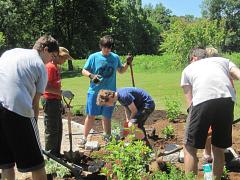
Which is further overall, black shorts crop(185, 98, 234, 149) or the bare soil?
the bare soil

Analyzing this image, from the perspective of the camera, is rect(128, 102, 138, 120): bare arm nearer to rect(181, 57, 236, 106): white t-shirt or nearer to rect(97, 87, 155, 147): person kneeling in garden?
rect(97, 87, 155, 147): person kneeling in garden

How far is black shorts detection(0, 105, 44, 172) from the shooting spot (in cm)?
437

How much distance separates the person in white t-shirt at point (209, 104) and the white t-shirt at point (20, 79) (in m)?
1.70

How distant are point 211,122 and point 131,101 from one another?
1663 mm

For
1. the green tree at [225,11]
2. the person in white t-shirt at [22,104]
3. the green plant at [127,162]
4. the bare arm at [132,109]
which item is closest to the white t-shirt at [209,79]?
the green plant at [127,162]

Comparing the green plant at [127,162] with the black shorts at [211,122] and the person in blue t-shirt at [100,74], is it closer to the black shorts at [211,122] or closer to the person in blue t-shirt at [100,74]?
the black shorts at [211,122]

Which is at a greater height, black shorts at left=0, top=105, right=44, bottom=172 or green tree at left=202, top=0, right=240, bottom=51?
green tree at left=202, top=0, right=240, bottom=51

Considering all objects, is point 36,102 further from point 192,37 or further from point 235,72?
point 192,37

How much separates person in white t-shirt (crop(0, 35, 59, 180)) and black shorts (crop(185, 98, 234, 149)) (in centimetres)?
166

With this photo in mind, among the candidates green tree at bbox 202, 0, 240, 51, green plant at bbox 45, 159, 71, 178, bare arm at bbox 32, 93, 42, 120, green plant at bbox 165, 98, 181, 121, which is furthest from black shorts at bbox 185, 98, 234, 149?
green tree at bbox 202, 0, 240, 51

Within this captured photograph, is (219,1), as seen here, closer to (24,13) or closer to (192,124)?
(24,13)

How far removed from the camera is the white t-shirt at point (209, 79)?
4988mm

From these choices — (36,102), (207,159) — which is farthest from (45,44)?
(207,159)

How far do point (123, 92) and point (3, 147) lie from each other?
2238 millimetres
